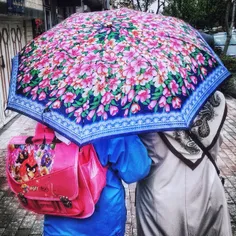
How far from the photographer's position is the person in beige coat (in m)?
1.87

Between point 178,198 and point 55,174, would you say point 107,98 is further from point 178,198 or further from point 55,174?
point 178,198

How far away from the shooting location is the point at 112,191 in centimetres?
184

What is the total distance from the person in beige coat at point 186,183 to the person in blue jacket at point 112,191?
161 millimetres

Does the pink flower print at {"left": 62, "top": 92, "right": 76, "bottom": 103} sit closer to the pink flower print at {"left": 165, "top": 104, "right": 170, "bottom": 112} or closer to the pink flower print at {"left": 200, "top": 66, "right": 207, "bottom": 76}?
the pink flower print at {"left": 165, "top": 104, "right": 170, "bottom": 112}

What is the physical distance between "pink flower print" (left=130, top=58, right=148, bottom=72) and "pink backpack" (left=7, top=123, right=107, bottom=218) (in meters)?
0.46

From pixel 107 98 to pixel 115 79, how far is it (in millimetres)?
104

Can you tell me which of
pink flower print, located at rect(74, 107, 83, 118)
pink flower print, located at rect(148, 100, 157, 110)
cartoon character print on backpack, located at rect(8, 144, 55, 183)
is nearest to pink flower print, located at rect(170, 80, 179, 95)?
pink flower print, located at rect(148, 100, 157, 110)

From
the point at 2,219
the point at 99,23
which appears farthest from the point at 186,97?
the point at 2,219

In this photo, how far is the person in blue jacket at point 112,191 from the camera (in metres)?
1.71

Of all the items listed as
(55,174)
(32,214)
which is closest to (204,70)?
(55,174)

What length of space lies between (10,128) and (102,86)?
588 cm

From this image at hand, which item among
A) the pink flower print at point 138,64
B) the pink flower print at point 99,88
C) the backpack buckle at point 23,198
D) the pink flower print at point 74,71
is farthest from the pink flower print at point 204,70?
the backpack buckle at point 23,198

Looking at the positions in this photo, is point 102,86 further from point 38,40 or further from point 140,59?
point 38,40

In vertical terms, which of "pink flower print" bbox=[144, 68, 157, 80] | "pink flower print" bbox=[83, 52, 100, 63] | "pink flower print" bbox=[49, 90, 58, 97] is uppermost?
"pink flower print" bbox=[83, 52, 100, 63]
